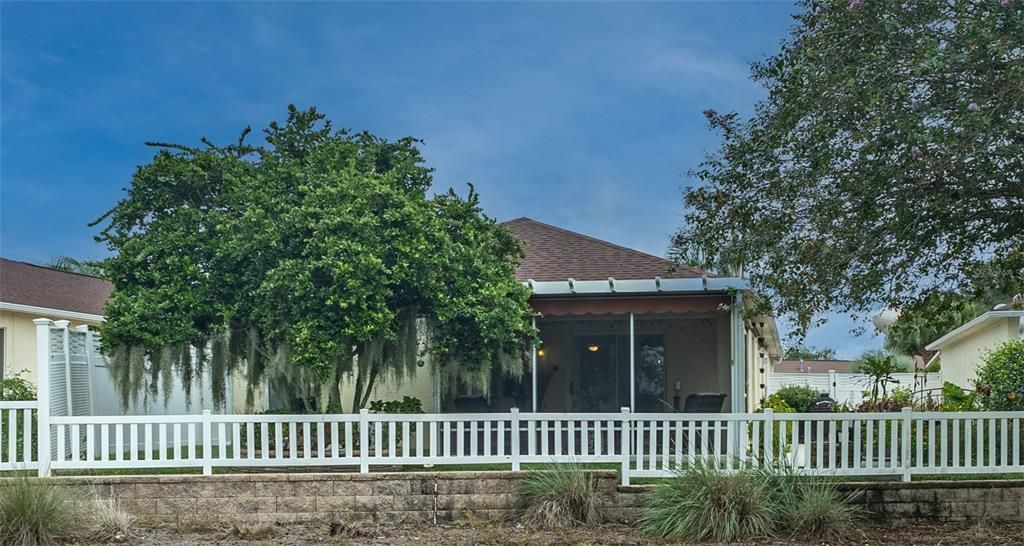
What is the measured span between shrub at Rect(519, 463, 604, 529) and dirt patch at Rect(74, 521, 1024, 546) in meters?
0.17

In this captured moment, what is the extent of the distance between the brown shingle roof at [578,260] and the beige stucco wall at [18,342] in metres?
7.51

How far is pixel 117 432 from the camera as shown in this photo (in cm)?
870

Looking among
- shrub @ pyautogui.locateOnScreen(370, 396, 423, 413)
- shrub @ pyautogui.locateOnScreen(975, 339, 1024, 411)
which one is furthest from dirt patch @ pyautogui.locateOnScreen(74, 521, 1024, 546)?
shrub @ pyautogui.locateOnScreen(975, 339, 1024, 411)

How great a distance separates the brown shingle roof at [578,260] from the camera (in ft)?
41.7

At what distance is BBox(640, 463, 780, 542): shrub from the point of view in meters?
7.52

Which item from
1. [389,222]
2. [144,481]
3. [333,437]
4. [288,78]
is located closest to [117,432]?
[144,481]

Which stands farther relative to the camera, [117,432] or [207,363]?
[207,363]

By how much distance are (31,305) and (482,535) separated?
8790 millimetres

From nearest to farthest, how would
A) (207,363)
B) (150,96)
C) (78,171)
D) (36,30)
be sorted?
(207,363)
(36,30)
(150,96)
(78,171)

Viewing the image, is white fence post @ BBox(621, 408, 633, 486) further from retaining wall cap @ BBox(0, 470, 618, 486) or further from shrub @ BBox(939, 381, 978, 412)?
shrub @ BBox(939, 381, 978, 412)

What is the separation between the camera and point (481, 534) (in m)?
7.86

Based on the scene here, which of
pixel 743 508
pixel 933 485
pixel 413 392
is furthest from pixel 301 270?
pixel 933 485

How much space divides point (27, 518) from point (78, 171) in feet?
31.4

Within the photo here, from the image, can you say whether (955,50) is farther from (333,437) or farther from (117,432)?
(117,432)
